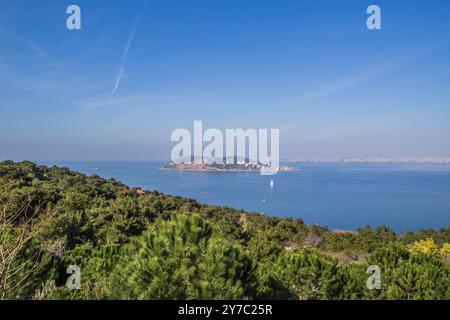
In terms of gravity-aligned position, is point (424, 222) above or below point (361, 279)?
below

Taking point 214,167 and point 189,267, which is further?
point 214,167

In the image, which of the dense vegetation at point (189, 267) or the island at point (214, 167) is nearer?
the dense vegetation at point (189, 267)

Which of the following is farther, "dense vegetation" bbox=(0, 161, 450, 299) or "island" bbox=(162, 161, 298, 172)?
"island" bbox=(162, 161, 298, 172)

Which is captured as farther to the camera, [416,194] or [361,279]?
[416,194]

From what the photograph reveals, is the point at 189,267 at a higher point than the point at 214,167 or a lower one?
higher

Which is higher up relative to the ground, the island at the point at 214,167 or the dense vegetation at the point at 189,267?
the dense vegetation at the point at 189,267

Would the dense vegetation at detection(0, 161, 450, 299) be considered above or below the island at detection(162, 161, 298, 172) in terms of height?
above
